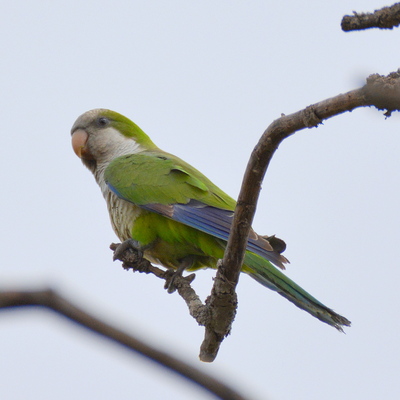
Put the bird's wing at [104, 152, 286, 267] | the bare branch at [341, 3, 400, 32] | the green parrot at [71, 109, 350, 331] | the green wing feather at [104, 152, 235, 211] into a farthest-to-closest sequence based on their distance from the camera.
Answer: the green wing feather at [104, 152, 235, 211] < the bird's wing at [104, 152, 286, 267] < the green parrot at [71, 109, 350, 331] < the bare branch at [341, 3, 400, 32]

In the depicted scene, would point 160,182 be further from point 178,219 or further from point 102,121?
point 102,121

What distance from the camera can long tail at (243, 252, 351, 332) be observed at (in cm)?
363

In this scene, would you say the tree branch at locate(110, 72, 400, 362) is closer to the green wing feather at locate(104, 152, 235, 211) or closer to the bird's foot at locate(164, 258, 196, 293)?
the bird's foot at locate(164, 258, 196, 293)

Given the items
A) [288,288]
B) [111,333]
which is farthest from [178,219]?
[111,333]

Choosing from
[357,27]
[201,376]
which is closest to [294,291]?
[357,27]

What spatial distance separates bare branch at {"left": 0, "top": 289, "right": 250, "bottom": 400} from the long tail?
114 inches

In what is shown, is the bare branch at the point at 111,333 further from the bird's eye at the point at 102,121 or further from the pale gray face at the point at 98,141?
the bird's eye at the point at 102,121

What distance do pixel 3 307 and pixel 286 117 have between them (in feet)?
5.43

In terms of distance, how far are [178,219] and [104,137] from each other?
1.89 meters

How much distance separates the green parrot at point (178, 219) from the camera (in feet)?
12.5

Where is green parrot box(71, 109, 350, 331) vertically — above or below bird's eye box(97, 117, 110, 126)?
below

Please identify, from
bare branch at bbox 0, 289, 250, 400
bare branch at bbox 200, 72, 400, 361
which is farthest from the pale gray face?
bare branch at bbox 0, 289, 250, 400

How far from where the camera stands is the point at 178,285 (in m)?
3.96

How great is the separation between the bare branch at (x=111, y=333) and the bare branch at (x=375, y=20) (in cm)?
123
